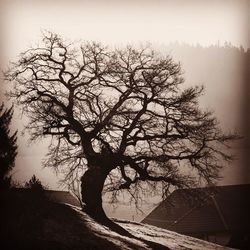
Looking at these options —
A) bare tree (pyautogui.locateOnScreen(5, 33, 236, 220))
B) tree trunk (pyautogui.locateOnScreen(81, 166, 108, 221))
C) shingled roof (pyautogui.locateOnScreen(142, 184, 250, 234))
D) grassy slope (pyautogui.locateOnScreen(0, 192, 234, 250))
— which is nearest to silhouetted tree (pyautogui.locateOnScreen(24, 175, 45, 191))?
grassy slope (pyautogui.locateOnScreen(0, 192, 234, 250))

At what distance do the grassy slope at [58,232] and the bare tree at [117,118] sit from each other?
31 cm

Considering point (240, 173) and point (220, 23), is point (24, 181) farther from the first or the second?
point (220, 23)

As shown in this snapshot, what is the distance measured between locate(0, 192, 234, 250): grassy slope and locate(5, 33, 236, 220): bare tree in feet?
1.02

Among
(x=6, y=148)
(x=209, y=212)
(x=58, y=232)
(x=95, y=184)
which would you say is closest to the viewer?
(x=58, y=232)

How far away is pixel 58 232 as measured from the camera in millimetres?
4266

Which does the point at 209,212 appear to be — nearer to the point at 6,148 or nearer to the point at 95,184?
the point at 95,184

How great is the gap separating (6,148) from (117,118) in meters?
1.24

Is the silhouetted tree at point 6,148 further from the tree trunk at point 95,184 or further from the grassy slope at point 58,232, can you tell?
the tree trunk at point 95,184

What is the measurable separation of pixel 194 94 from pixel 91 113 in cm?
117

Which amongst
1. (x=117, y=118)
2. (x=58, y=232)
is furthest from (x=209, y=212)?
(x=58, y=232)

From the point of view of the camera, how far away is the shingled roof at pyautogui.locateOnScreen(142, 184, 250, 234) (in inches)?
188

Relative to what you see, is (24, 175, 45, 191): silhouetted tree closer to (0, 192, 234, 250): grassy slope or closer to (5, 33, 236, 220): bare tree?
(0, 192, 234, 250): grassy slope

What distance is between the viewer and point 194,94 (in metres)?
4.80

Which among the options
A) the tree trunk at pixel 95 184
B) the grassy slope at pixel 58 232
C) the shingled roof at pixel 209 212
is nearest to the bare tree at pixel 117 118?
the tree trunk at pixel 95 184
